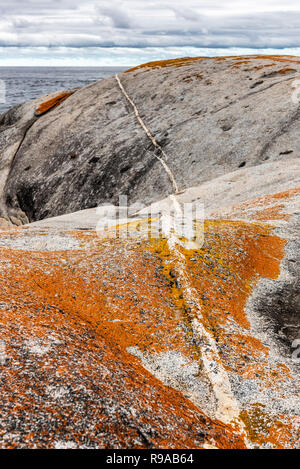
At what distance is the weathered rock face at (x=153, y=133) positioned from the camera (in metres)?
50.2

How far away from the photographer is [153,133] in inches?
2389

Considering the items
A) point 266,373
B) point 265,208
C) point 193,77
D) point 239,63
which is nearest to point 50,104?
point 193,77

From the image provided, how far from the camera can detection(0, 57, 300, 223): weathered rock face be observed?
50.2 m

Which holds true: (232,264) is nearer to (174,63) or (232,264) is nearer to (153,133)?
(153,133)

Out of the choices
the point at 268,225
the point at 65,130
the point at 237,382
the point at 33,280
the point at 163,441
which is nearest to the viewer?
the point at 163,441

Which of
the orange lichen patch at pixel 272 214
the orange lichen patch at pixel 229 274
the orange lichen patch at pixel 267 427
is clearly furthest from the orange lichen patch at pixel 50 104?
the orange lichen patch at pixel 267 427

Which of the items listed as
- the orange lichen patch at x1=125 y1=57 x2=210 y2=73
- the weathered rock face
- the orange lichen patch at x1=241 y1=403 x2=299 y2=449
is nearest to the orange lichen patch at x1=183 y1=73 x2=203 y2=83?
the weathered rock face

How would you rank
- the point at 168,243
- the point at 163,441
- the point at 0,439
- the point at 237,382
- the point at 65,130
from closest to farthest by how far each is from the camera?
the point at 0,439 < the point at 163,441 < the point at 237,382 < the point at 168,243 < the point at 65,130

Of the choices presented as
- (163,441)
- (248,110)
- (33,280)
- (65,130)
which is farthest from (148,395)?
(65,130)

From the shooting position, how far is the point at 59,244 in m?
20.8

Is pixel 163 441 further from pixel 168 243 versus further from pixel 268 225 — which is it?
pixel 268 225

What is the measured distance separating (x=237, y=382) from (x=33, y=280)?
356 inches

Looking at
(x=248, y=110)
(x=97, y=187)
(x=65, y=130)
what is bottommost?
(x=97, y=187)

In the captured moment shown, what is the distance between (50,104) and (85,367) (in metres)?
83.2
